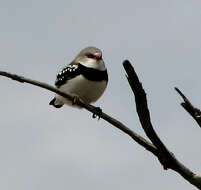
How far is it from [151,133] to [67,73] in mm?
6359

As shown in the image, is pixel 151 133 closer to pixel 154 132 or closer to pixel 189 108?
pixel 154 132

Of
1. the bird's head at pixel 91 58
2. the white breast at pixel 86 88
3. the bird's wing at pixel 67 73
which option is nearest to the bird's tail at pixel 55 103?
the bird's wing at pixel 67 73

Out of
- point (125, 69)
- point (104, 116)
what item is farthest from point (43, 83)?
point (125, 69)

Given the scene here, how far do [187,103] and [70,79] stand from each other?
19.5 ft

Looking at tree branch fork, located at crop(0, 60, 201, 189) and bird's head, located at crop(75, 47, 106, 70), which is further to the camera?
bird's head, located at crop(75, 47, 106, 70)

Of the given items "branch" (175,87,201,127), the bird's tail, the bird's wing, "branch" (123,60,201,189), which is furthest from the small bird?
"branch" (123,60,201,189)

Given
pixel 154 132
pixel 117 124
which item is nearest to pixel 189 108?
pixel 154 132

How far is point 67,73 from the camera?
367 inches

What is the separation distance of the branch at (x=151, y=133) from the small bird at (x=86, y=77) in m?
5.58

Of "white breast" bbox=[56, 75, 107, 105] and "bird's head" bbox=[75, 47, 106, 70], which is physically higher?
"bird's head" bbox=[75, 47, 106, 70]

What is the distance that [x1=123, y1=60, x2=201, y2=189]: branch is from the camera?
3023 millimetres

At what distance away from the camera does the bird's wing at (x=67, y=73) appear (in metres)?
9.12

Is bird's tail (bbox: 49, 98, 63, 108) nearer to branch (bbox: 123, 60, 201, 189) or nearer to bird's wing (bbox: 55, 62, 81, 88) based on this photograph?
bird's wing (bbox: 55, 62, 81, 88)

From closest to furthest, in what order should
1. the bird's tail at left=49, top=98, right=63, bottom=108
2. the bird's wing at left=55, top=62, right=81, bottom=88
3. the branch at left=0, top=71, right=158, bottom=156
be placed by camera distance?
the branch at left=0, top=71, right=158, bottom=156 → the bird's wing at left=55, top=62, right=81, bottom=88 → the bird's tail at left=49, top=98, right=63, bottom=108
